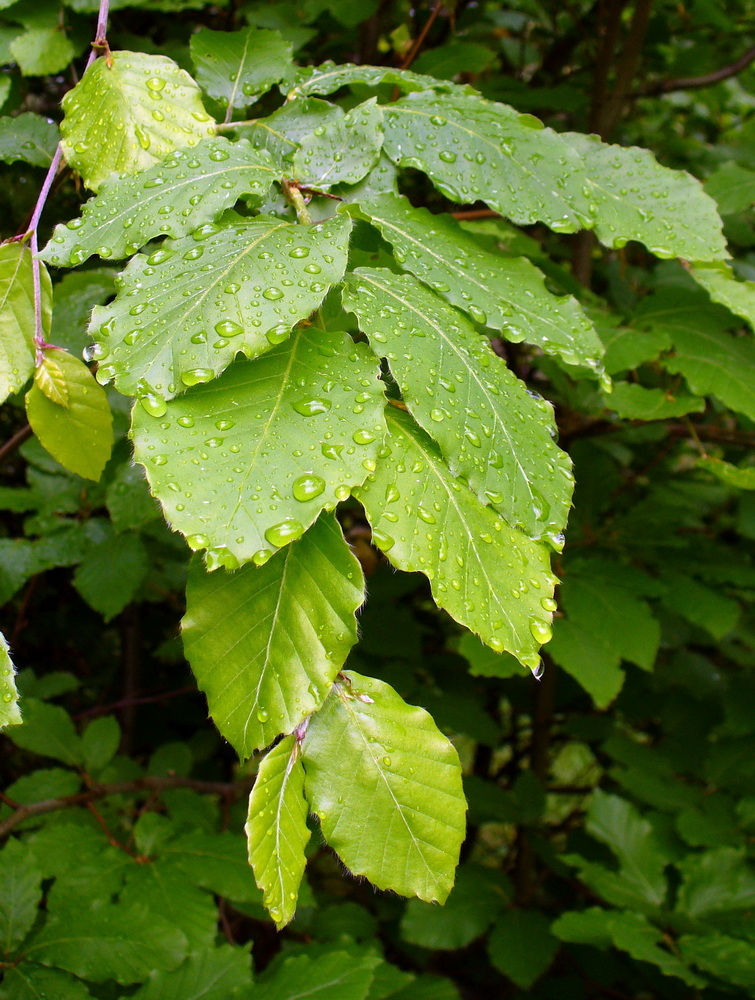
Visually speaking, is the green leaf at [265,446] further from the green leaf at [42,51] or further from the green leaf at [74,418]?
the green leaf at [42,51]

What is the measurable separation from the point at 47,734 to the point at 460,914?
110cm

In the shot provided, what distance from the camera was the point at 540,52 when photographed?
100 inches

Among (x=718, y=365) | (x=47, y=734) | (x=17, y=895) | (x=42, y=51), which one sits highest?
(x=42, y=51)

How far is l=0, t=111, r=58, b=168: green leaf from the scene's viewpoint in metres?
0.98

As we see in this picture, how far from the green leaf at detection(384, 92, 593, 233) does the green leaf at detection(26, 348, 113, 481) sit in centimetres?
44

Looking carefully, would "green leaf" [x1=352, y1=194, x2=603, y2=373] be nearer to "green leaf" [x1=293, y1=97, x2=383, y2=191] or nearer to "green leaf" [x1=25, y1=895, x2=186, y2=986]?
"green leaf" [x1=293, y1=97, x2=383, y2=191]

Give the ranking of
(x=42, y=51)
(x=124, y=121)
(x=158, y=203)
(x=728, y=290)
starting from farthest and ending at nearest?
1. (x=42, y=51)
2. (x=728, y=290)
3. (x=124, y=121)
4. (x=158, y=203)

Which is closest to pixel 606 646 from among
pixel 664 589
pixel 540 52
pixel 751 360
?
pixel 664 589

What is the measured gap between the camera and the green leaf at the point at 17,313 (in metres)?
0.65

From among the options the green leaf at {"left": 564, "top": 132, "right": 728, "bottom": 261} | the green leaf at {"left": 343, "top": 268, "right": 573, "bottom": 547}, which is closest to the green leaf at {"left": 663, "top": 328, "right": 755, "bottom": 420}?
the green leaf at {"left": 564, "top": 132, "right": 728, "bottom": 261}

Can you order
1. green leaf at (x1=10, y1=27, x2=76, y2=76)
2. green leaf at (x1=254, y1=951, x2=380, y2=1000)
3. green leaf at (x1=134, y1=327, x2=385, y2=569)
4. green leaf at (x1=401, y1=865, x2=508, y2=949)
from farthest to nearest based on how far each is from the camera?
green leaf at (x1=401, y1=865, x2=508, y2=949) → green leaf at (x1=10, y1=27, x2=76, y2=76) → green leaf at (x1=254, y1=951, x2=380, y2=1000) → green leaf at (x1=134, y1=327, x2=385, y2=569)

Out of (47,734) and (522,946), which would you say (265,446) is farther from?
(522,946)

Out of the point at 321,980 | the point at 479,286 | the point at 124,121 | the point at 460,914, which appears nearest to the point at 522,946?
the point at 460,914

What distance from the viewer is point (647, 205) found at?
0.94 m
